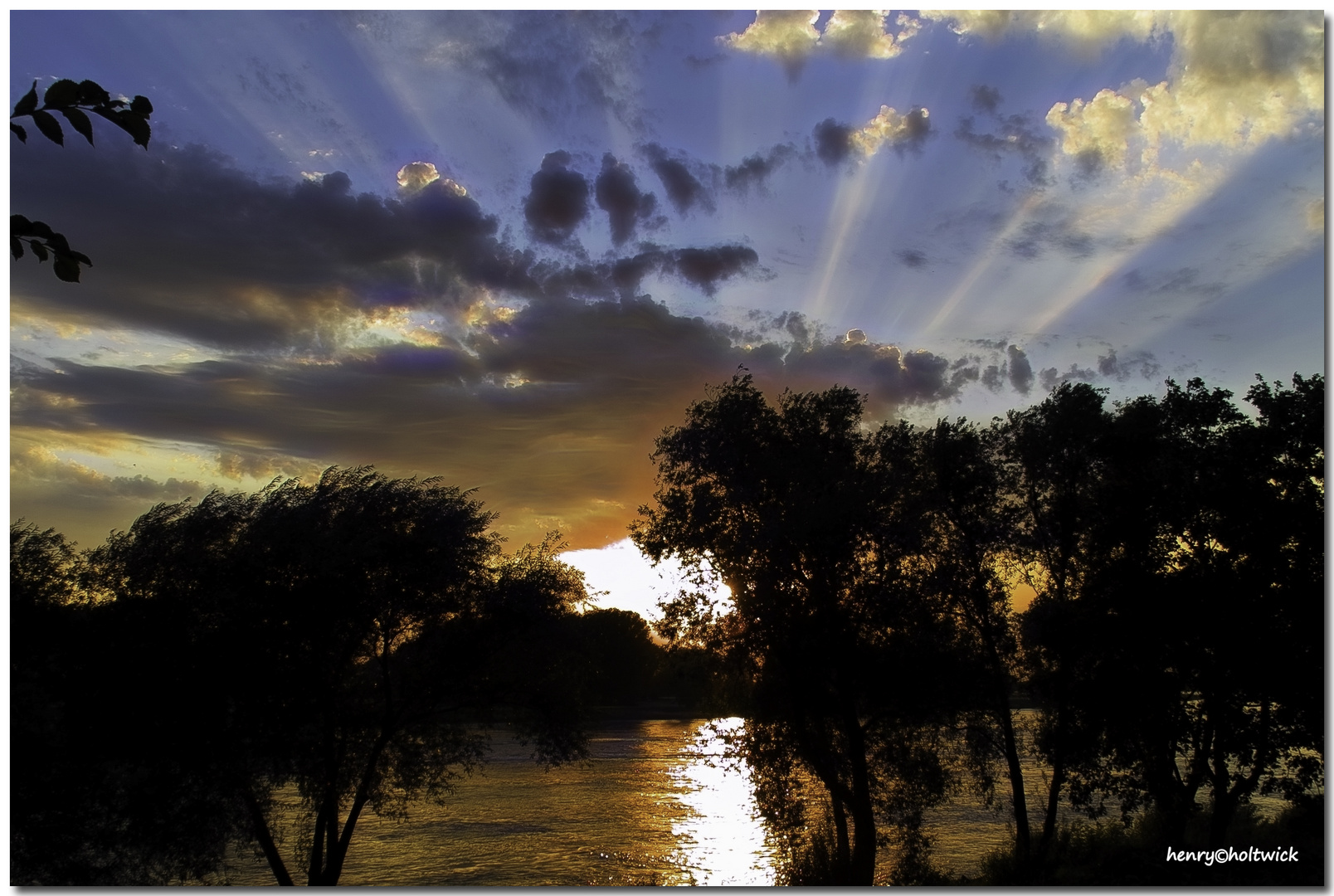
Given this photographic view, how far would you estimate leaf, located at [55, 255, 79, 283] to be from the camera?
3295 millimetres

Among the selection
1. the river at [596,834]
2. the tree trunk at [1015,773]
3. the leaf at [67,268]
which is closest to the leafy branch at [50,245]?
the leaf at [67,268]

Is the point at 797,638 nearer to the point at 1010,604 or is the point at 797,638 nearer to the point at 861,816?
the point at 861,816

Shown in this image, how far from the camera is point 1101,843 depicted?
875 inches

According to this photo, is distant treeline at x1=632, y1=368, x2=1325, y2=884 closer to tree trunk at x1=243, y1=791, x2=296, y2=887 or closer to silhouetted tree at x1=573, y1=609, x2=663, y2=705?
silhouetted tree at x1=573, y1=609, x2=663, y2=705

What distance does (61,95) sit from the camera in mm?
3256

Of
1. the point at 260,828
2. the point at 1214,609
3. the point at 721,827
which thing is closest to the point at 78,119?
the point at 1214,609

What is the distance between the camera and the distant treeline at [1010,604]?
16.2 meters

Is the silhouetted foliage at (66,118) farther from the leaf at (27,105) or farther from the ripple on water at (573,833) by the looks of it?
the ripple on water at (573,833)

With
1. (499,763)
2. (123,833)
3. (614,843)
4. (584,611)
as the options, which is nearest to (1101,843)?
(584,611)

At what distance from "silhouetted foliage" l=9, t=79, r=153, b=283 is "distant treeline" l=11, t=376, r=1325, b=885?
15243 mm

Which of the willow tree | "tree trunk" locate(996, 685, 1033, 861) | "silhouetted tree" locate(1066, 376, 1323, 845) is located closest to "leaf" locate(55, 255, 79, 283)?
the willow tree

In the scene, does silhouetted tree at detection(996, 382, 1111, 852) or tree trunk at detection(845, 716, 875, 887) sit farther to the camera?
silhouetted tree at detection(996, 382, 1111, 852)

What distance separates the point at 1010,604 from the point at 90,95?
21.1 m

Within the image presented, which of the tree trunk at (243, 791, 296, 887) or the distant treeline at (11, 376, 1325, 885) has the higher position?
the distant treeline at (11, 376, 1325, 885)
